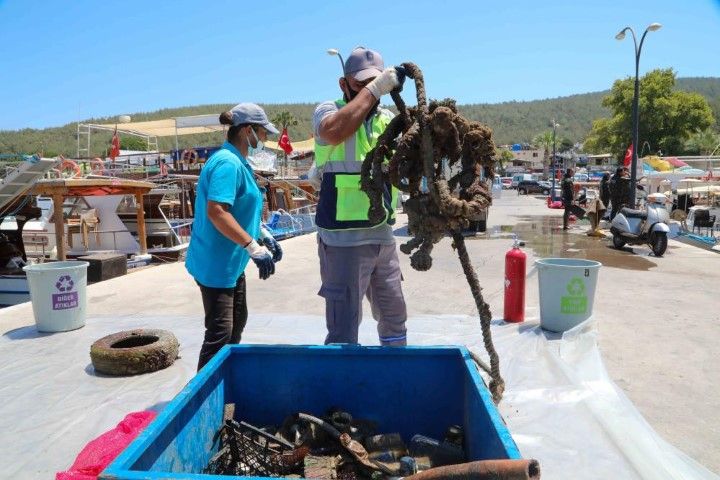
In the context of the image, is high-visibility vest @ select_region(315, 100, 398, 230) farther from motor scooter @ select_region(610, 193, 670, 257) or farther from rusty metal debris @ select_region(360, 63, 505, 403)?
motor scooter @ select_region(610, 193, 670, 257)

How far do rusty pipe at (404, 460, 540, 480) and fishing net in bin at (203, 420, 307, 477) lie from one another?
0.85 m

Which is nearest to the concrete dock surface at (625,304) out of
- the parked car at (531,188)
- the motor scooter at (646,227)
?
the motor scooter at (646,227)

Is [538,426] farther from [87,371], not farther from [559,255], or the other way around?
[559,255]

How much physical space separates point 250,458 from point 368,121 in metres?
1.75

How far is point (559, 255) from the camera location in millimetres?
10922

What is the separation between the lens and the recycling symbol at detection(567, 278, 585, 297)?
4.92 metres

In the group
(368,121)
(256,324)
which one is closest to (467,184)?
(368,121)

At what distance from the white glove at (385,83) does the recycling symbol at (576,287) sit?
318 centimetres

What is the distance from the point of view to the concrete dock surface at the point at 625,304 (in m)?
3.62

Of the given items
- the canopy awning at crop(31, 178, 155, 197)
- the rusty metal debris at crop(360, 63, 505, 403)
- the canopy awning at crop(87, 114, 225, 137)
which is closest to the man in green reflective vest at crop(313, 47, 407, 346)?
the rusty metal debris at crop(360, 63, 505, 403)

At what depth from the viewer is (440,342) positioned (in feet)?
16.1

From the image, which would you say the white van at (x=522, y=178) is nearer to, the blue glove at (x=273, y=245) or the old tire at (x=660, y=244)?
the old tire at (x=660, y=244)

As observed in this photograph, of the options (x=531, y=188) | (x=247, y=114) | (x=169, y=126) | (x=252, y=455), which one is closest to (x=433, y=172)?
(x=252, y=455)

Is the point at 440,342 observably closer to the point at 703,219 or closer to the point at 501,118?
the point at 703,219
